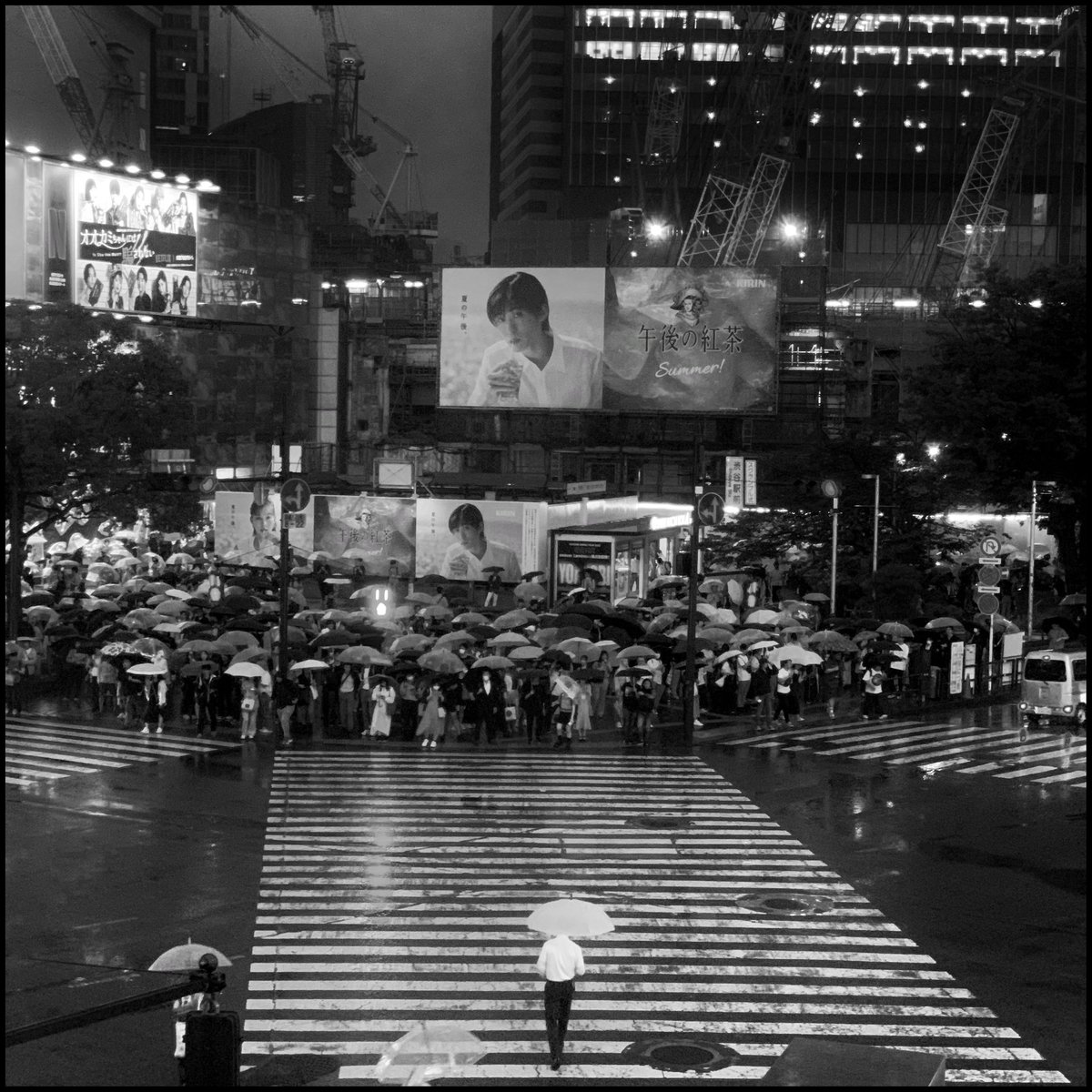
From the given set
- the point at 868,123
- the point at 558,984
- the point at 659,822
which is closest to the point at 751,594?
the point at 659,822

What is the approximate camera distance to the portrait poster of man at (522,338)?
192ft

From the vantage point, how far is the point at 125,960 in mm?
15109

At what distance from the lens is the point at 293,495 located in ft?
103

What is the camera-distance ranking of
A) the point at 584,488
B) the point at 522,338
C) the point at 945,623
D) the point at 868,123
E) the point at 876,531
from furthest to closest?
the point at 868,123, the point at 522,338, the point at 584,488, the point at 876,531, the point at 945,623

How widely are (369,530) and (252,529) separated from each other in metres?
5.29

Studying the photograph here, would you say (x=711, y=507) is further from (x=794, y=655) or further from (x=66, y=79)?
(x=66, y=79)

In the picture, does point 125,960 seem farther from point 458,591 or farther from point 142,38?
point 142,38

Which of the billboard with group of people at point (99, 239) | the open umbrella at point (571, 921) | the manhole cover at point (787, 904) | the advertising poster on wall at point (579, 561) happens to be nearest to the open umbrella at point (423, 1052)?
the open umbrella at point (571, 921)

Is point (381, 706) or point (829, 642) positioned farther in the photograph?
point (829, 642)

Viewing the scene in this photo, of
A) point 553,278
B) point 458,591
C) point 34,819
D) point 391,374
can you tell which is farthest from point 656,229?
point 34,819

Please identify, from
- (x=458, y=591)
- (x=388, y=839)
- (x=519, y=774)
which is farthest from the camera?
(x=458, y=591)

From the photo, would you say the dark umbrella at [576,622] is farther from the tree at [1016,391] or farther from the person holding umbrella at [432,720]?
the tree at [1016,391]

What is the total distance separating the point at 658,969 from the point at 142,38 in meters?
124

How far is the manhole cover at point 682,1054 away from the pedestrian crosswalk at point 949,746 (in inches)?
538
